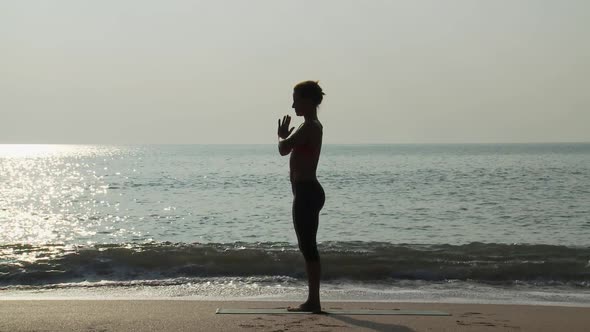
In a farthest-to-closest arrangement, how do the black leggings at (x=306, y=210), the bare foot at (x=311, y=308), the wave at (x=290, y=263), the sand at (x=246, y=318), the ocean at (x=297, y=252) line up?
Answer: the wave at (x=290, y=263)
the ocean at (x=297, y=252)
the bare foot at (x=311, y=308)
the black leggings at (x=306, y=210)
the sand at (x=246, y=318)

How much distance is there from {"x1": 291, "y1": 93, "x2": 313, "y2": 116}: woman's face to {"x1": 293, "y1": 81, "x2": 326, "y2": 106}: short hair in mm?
29

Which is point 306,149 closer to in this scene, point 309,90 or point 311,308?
point 309,90

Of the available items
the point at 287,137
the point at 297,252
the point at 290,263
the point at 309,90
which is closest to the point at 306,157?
the point at 287,137

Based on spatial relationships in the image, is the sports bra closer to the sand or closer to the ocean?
the sand

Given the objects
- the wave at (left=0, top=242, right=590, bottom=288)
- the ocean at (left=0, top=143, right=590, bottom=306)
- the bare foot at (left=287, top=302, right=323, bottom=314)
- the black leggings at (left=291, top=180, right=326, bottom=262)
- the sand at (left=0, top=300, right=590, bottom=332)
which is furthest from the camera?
the wave at (left=0, top=242, right=590, bottom=288)

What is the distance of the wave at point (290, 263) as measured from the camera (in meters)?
10.8

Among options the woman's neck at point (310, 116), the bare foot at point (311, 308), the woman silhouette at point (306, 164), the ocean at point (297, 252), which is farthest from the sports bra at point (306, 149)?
the ocean at point (297, 252)

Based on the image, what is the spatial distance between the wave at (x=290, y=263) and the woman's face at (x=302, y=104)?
432 centimetres

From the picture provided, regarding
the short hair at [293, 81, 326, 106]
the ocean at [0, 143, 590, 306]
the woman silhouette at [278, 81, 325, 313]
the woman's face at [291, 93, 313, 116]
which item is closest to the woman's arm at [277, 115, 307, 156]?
the woman silhouette at [278, 81, 325, 313]

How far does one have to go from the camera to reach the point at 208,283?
33.2 ft

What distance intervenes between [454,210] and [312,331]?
60.0ft

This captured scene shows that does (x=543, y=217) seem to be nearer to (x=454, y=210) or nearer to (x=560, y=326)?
(x=454, y=210)

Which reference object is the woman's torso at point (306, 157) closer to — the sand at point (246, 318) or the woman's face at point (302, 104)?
the woman's face at point (302, 104)

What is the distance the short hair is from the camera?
6.69 m
